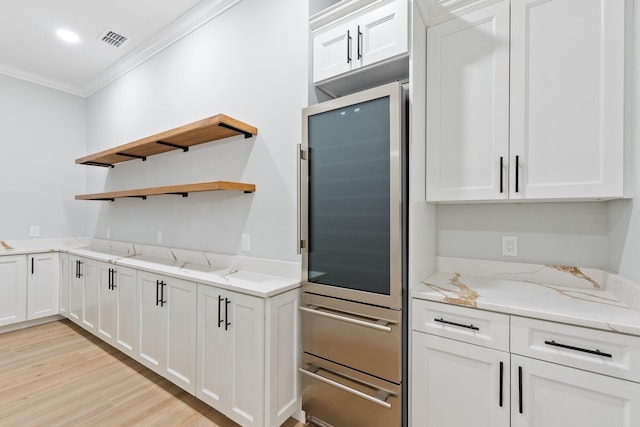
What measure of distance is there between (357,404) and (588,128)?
182cm

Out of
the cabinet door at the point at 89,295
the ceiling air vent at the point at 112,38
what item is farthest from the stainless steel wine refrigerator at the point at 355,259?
the ceiling air vent at the point at 112,38

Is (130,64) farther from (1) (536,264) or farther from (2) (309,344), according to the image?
(1) (536,264)

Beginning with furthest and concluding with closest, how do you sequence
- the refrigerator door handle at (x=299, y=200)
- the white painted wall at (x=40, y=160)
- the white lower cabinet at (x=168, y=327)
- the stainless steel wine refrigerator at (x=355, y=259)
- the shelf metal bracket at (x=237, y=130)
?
the white painted wall at (x=40, y=160)
the shelf metal bracket at (x=237, y=130)
the white lower cabinet at (x=168, y=327)
the refrigerator door handle at (x=299, y=200)
the stainless steel wine refrigerator at (x=355, y=259)

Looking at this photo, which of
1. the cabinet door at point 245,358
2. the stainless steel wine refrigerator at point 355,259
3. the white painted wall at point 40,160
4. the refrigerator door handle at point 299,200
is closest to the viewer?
the stainless steel wine refrigerator at point 355,259

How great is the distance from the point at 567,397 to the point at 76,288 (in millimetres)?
4305

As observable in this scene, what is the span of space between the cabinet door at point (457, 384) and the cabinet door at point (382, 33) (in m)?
1.50

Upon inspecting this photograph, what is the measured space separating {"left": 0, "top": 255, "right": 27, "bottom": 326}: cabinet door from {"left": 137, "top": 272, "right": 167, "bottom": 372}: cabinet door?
85.4 inches

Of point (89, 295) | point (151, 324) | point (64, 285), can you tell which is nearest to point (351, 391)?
point (151, 324)

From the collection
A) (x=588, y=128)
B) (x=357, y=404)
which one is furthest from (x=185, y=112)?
(x=588, y=128)

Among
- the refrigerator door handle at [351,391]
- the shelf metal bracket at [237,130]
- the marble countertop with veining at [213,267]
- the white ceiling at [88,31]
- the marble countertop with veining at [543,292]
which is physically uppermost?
the white ceiling at [88,31]

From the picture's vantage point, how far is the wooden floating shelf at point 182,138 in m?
2.22

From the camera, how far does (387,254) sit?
62.1 inches

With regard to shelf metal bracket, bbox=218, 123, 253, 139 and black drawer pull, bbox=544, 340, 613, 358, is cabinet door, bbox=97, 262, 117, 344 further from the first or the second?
black drawer pull, bbox=544, 340, 613, 358

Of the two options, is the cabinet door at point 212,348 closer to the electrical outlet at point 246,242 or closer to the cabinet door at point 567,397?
the electrical outlet at point 246,242
